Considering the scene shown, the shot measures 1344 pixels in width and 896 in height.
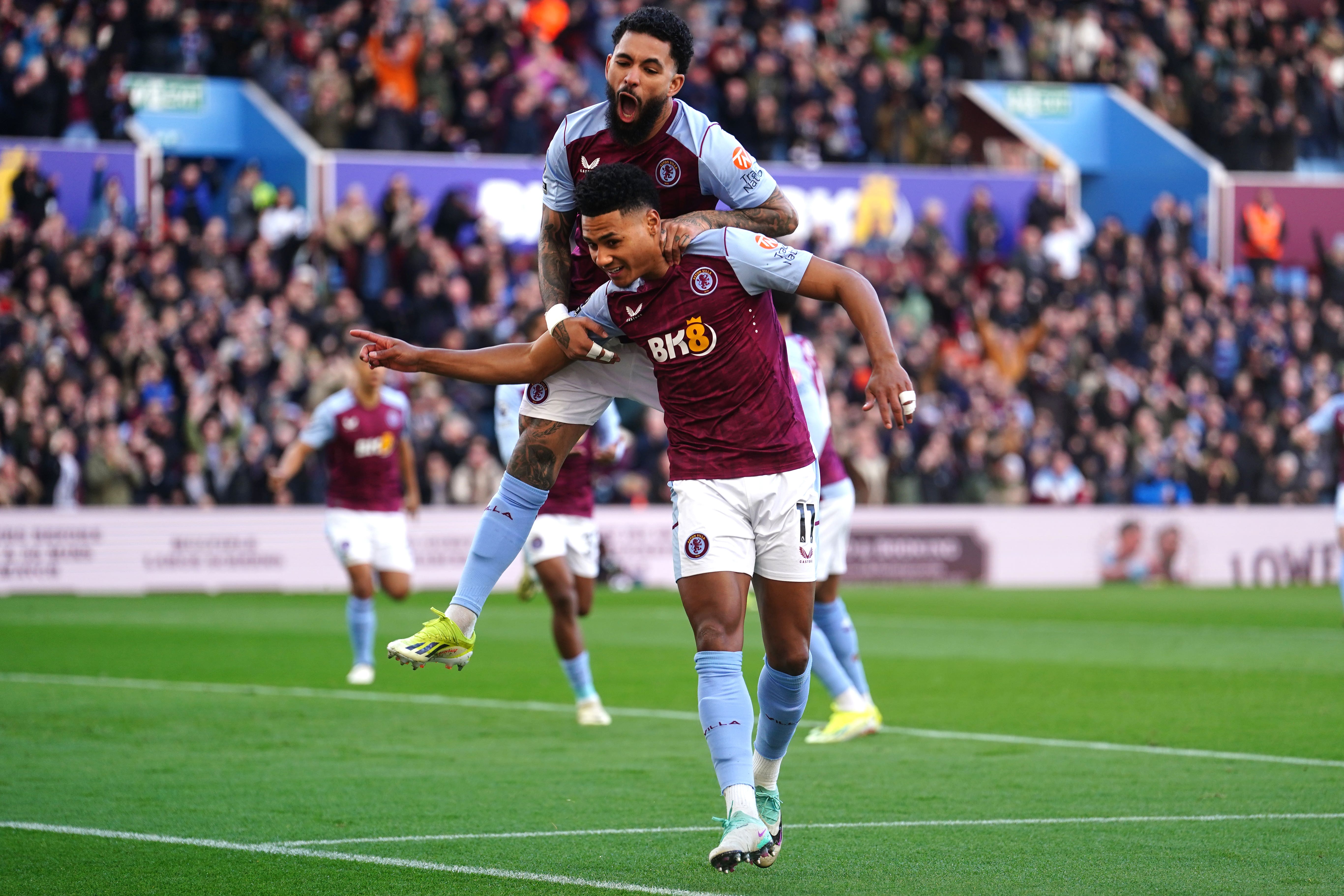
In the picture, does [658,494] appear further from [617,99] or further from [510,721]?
[617,99]

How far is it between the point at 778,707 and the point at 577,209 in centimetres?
197

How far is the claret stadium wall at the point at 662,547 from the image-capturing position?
22.3 metres

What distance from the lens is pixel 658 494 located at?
25.1 meters

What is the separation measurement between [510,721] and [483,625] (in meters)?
8.09

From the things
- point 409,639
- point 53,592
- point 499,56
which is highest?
point 499,56

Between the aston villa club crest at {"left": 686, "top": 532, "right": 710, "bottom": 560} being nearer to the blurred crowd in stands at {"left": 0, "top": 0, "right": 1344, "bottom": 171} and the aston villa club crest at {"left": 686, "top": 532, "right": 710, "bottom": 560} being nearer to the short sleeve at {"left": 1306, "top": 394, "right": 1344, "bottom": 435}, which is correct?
the short sleeve at {"left": 1306, "top": 394, "right": 1344, "bottom": 435}

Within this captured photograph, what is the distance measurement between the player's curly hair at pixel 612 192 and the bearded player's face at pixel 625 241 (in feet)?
0.07

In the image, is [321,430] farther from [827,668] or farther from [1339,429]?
[1339,429]

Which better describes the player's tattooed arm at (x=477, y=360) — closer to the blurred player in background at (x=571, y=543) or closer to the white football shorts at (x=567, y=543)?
the blurred player in background at (x=571, y=543)

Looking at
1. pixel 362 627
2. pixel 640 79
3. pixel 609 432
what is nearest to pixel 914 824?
pixel 640 79

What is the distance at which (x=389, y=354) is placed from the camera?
689 cm

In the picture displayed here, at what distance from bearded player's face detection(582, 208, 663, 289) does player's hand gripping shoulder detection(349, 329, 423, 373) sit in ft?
2.75

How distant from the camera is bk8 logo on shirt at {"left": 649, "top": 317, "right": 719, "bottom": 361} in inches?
259

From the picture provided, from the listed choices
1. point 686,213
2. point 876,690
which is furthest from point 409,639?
point 876,690
